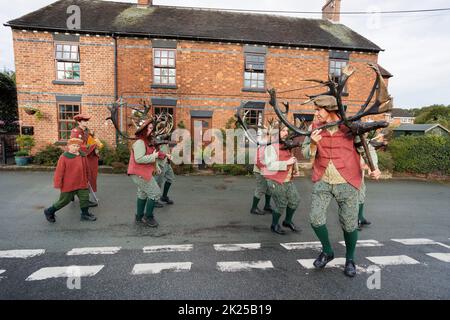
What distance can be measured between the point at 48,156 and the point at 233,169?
29.1 feet

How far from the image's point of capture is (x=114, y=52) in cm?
1351

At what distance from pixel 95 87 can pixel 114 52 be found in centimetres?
201

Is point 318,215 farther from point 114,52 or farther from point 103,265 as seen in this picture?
point 114,52

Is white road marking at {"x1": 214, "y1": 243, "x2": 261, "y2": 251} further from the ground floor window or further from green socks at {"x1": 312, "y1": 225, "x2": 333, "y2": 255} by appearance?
the ground floor window

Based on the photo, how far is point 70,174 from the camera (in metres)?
5.21

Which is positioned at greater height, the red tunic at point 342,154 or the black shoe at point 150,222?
the red tunic at point 342,154

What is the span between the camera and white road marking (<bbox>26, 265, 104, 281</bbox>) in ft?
10.7

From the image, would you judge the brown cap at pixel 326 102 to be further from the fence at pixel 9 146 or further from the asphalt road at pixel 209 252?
the fence at pixel 9 146

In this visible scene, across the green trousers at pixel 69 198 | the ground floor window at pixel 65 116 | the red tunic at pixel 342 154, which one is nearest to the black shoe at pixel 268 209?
the red tunic at pixel 342 154

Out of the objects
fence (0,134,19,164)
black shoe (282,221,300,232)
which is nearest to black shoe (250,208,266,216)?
black shoe (282,221,300,232)

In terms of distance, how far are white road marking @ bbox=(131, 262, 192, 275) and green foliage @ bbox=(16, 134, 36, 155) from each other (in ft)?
42.2

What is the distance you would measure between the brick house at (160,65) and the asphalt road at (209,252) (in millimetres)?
7143

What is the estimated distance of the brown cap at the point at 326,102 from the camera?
11.1 ft

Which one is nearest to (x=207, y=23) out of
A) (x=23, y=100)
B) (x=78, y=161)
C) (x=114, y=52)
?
(x=114, y=52)
